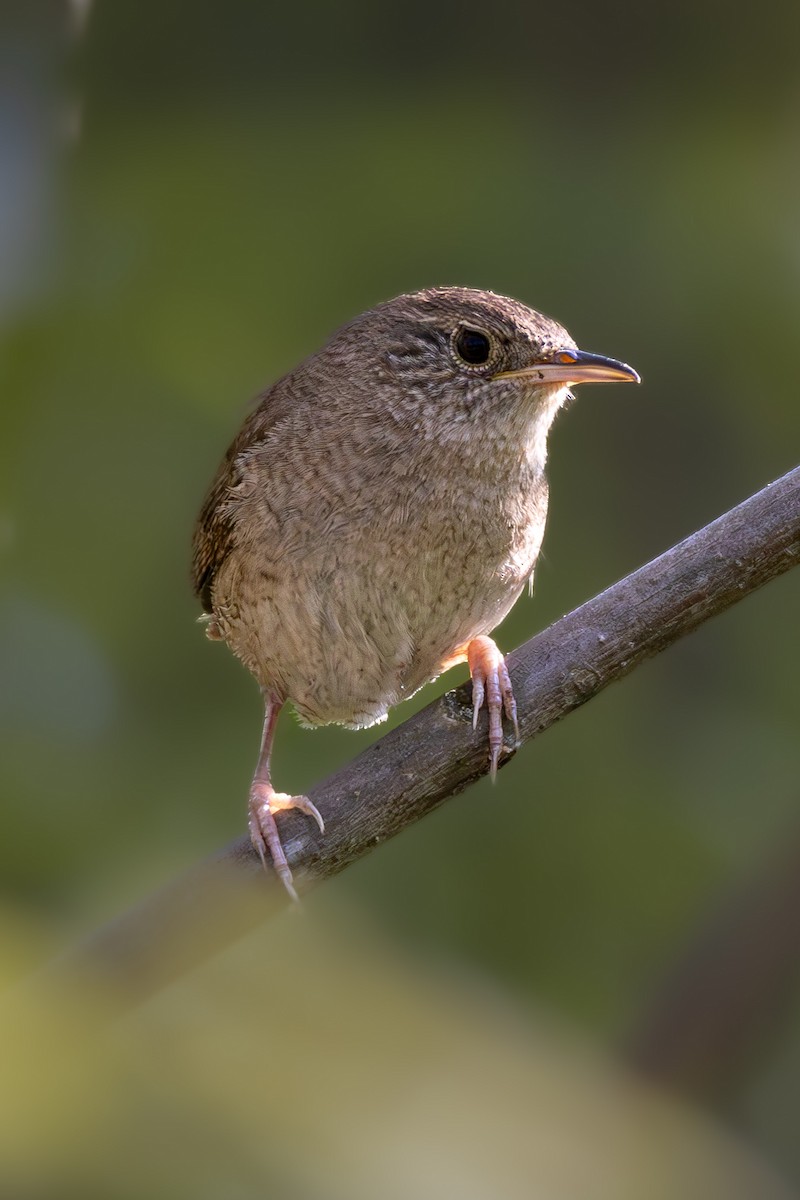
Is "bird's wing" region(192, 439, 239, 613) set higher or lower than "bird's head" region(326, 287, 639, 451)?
lower

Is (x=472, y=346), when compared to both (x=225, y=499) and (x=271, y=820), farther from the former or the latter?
(x=271, y=820)

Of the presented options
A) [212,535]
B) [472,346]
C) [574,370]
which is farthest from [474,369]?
[212,535]

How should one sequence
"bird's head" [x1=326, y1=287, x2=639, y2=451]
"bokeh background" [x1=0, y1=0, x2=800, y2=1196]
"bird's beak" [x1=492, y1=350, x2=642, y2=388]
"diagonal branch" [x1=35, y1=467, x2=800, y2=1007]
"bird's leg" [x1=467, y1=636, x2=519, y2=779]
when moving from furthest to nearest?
"bokeh background" [x1=0, y1=0, x2=800, y2=1196] < "bird's head" [x1=326, y1=287, x2=639, y2=451] < "bird's beak" [x1=492, y1=350, x2=642, y2=388] < "bird's leg" [x1=467, y1=636, x2=519, y2=779] < "diagonal branch" [x1=35, y1=467, x2=800, y2=1007]

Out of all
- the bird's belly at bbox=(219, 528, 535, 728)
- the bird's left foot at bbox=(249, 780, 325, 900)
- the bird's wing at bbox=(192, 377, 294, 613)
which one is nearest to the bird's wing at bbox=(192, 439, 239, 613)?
the bird's wing at bbox=(192, 377, 294, 613)

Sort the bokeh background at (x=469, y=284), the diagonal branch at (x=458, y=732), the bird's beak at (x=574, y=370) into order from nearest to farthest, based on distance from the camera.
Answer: the diagonal branch at (x=458, y=732) → the bird's beak at (x=574, y=370) → the bokeh background at (x=469, y=284)

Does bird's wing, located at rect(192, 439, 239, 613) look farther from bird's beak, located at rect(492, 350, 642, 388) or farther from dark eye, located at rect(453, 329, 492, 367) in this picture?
bird's beak, located at rect(492, 350, 642, 388)

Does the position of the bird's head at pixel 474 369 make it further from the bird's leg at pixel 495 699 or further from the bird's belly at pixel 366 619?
the bird's leg at pixel 495 699

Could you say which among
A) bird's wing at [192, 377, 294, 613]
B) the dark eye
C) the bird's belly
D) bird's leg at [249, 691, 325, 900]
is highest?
the dark eye

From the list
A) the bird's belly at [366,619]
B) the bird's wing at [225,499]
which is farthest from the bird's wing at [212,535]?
the bird's belly at [366,619]
